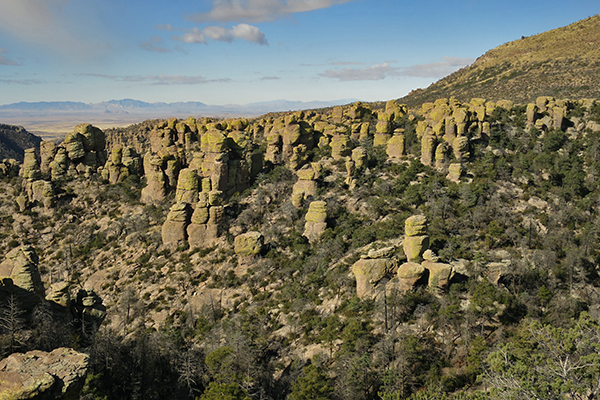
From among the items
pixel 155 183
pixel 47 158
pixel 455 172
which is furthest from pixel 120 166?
pixel 455 172

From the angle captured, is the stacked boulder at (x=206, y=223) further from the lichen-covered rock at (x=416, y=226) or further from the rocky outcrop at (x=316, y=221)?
the lichen-covered rock at (x=416, y=226)

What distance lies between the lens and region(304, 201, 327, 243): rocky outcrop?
44.5 m

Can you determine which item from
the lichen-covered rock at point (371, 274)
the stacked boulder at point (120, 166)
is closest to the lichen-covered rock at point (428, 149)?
the lichen-covered rock at point (371, 274)

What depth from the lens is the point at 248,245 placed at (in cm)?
4284

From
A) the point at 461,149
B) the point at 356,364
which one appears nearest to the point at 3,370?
the point at 356,364

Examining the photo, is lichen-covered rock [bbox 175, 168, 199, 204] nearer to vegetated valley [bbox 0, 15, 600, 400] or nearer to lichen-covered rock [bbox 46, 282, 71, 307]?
vegetated valley [bbox 0, 15, 600, 400]

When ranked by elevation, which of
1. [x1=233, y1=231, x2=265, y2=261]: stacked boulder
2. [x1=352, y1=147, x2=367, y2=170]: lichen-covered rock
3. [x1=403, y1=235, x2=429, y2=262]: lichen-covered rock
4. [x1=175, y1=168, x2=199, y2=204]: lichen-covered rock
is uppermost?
[x1=352, y1=147, x2=367, y2=170]: lichen-covered rock

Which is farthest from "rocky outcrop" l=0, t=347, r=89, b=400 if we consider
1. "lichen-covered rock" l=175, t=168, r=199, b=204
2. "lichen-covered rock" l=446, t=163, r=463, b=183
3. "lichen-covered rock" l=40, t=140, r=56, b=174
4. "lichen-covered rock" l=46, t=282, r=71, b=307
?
"lichen-covered rock" l=40, t=140, r=56, b=174

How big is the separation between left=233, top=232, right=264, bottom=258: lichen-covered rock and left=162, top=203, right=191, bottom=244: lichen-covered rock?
29.6 ft

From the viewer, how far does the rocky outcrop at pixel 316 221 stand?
44500 millimetres

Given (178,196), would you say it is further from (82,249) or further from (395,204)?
(395,204)

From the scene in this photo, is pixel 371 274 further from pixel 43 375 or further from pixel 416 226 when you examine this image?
pixel 43 375

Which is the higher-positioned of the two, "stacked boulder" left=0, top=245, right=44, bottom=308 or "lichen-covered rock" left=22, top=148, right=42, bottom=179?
"lichen-covered rock" left=22, top=148, right=42, bottom=179

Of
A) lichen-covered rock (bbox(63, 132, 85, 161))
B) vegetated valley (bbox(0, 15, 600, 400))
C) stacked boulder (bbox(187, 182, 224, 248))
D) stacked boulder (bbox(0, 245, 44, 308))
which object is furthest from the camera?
lichen-covered rock (bbox(63, 132, 85, 161))
